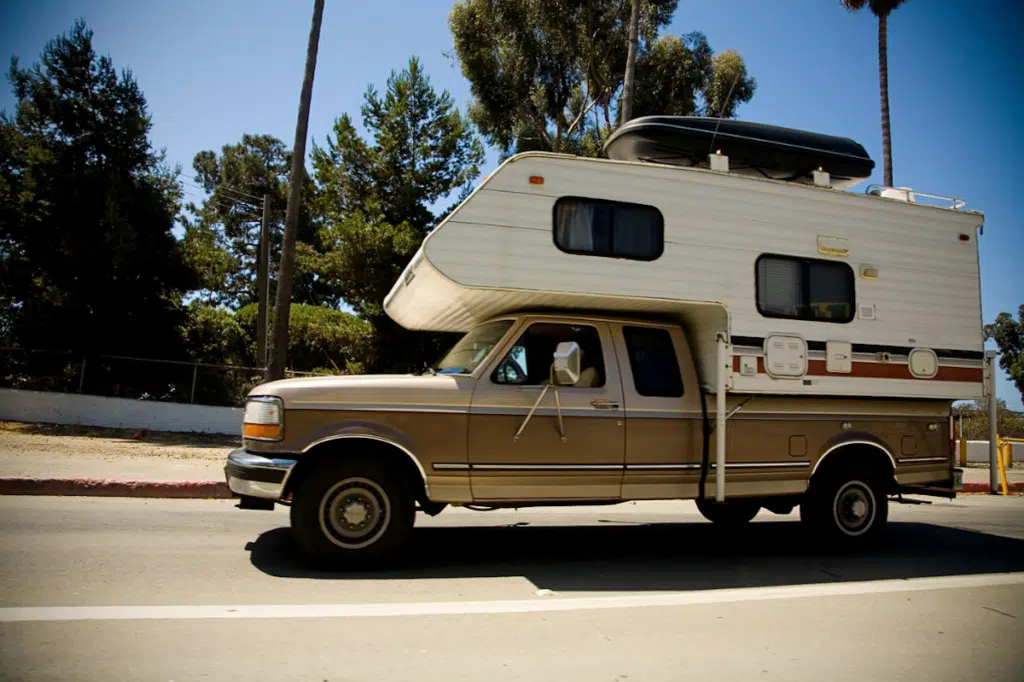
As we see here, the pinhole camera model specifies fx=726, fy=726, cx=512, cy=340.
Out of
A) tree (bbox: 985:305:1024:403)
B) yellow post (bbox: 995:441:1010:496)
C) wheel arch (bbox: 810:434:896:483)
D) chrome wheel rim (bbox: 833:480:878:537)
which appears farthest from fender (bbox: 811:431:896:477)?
tree (bbox: 985:305:1024:403)

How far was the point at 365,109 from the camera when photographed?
23125mm

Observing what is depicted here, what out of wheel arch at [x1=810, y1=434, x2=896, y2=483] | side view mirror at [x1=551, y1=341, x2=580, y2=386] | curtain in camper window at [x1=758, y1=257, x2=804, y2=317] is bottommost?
wheel arch at [x1=810, y1=434, x2=896, y2=483]

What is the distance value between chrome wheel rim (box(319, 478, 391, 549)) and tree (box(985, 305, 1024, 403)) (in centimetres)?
3631

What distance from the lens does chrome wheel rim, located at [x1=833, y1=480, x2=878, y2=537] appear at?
21.8 feet

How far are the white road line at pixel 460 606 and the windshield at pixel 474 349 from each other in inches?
73.4

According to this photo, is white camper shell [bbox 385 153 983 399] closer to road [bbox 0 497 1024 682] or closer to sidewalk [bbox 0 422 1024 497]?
road [bbox 0 497 1024 682]

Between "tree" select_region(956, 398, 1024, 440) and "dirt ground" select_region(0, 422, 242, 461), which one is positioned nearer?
"dirt ground" select_region(0, 422, 242, 461)

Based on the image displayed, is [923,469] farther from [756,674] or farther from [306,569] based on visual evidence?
[306,569]

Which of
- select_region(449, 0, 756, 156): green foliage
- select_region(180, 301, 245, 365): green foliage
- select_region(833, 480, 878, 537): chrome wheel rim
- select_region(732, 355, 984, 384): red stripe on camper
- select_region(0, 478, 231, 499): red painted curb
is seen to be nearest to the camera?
select_region(732, 355, 984, 384): red stripe on camper

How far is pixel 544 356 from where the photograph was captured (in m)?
5.88

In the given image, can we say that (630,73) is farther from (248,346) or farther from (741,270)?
(248,346)

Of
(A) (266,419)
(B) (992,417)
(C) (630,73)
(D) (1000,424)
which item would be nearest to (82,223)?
(C) (630,73)

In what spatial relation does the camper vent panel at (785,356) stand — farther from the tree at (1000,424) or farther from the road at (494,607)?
the tree at (1000,424)

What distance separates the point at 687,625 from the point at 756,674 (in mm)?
765
